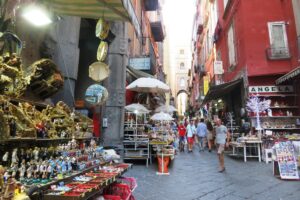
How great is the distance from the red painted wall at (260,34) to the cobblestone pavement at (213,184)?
571 centimetres

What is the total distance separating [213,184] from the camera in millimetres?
7062

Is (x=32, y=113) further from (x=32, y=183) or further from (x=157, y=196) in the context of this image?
(x=157, y=196)

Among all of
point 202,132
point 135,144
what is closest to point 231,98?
point 202,132

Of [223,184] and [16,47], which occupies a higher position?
[16,47]

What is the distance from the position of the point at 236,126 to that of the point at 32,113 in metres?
13.0

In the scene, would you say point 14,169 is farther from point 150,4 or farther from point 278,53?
point 150,4

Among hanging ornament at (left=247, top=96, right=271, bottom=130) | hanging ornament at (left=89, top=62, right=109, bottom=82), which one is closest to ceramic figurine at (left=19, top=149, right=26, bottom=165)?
hanging ornament at (left=89, top=62, right=109, bottom=82)

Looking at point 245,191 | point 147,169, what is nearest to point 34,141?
point 245,191

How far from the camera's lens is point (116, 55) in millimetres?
10922

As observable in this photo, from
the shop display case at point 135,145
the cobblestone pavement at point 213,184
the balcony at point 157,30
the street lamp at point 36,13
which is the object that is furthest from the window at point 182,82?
the street lamp at point 36,13

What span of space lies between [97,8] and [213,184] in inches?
204

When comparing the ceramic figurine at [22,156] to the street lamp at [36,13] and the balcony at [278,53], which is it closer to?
the street lamp at [36,13]

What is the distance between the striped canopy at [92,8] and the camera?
4.55 m

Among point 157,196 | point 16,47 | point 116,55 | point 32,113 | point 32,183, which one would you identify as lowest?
point 157,196
